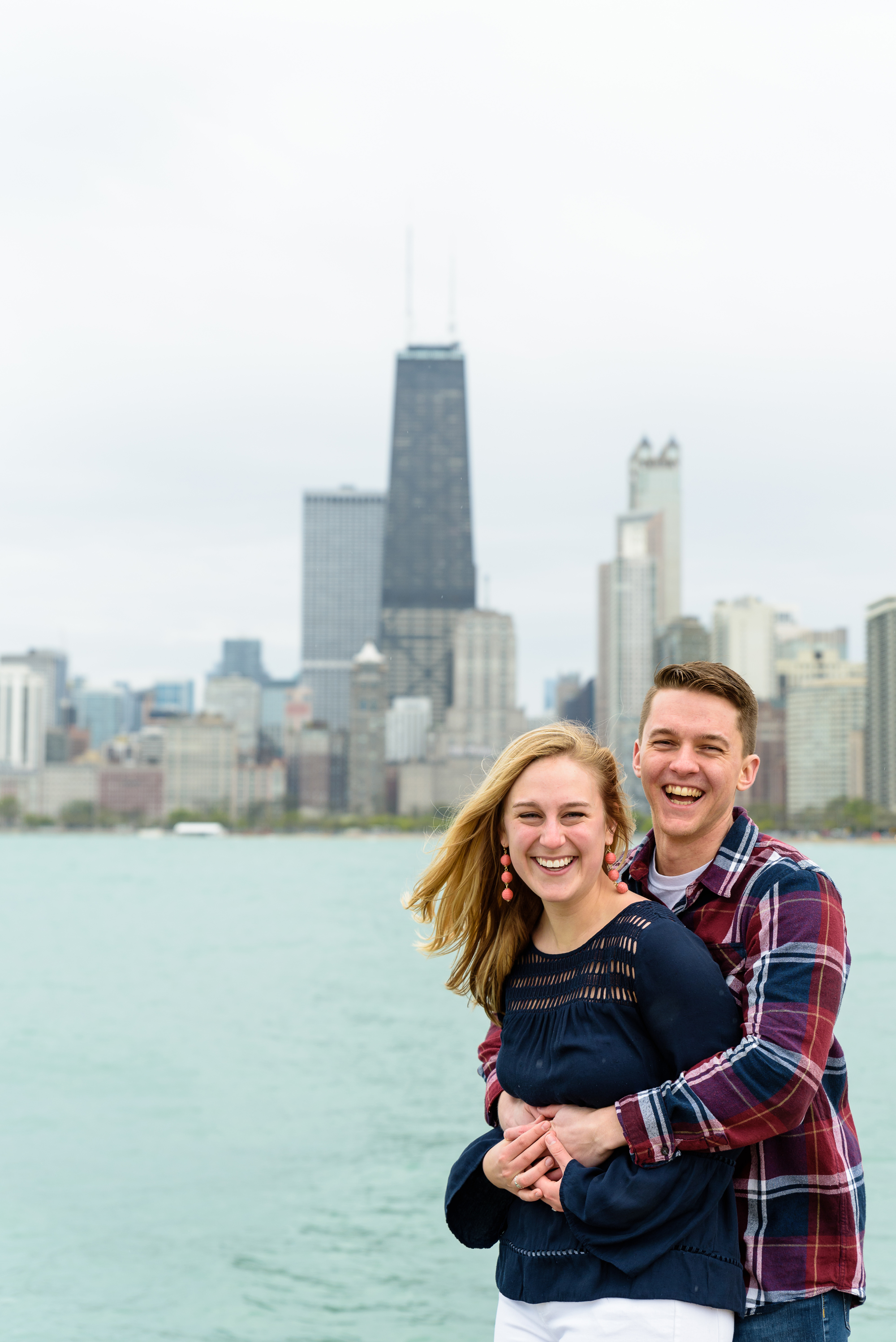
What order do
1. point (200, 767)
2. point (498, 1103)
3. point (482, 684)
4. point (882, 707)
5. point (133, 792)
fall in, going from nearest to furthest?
1. point (498, 1103)
2. point (882, 707)
3. point (200, 767)
4. point (133, 792)
5. point (482, 684)

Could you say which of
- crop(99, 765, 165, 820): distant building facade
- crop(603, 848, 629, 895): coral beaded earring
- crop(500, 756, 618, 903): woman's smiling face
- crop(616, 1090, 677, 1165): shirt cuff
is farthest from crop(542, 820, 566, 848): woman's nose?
crop(99, 765, 165, 820): distant building facade

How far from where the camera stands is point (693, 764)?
9.62ft

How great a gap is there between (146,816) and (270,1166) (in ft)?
511

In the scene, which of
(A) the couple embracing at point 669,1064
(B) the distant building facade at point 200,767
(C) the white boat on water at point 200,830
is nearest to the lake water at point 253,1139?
(A) the couple embracing at point 669,1064

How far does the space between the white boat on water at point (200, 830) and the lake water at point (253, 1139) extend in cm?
10932

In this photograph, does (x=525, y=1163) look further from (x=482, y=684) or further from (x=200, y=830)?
(x=482, y=684)

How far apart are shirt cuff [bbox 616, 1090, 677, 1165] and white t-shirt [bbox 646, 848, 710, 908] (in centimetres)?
45

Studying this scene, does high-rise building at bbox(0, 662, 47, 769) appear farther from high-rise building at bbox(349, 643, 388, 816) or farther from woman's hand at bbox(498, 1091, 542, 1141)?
woman's hand at bbox(498, 1091, 542, 1141)

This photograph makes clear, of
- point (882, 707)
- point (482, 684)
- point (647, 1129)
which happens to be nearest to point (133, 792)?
point (482, 684)

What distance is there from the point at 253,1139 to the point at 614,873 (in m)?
15.1

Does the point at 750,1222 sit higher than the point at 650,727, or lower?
lower

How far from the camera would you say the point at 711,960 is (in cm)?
268

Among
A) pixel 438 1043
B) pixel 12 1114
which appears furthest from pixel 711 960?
pixel 438 1043

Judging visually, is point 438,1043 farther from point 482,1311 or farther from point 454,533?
point 454,533
